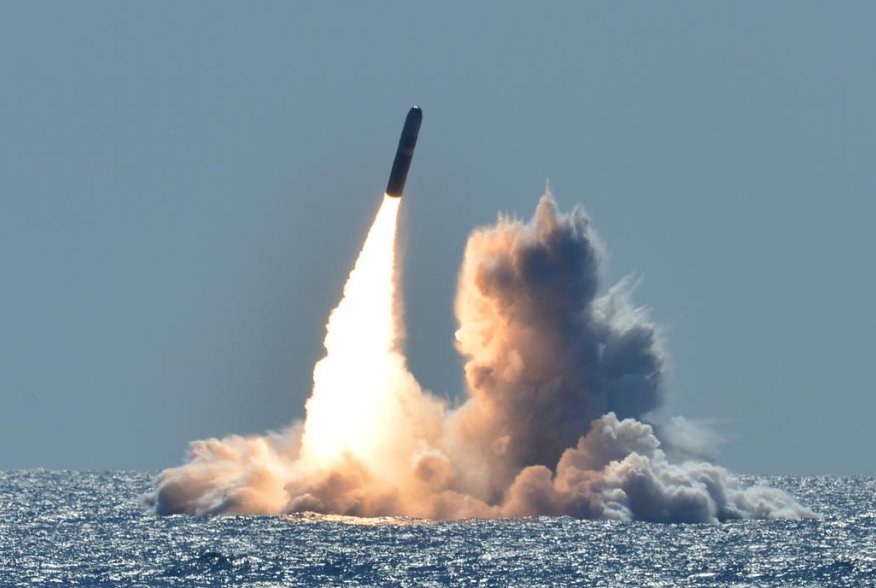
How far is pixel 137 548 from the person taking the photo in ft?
328

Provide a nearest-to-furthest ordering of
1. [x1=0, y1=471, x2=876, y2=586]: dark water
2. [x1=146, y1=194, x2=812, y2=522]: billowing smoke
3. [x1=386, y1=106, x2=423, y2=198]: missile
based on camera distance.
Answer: [x1=0, y1=471, x2=876, y2=586]: dark water, [x1=386, y1=106, x2=423, y2=198]: missile, [x1=146, y1=194, x2=812, y2=522]: billowing smoke

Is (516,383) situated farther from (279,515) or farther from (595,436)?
(279,515)

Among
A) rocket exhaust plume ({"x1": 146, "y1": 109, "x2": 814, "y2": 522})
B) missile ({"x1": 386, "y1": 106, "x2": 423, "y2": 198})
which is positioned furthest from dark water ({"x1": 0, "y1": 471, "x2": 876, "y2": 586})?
missile ({"x1": 386, "y1": 106, "x2": 423, "y2": 198})

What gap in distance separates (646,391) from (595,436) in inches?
299

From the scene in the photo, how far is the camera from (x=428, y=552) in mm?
96000

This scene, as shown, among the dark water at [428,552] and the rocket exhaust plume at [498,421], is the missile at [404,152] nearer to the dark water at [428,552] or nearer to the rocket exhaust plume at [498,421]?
the rocket exhaust plume at [498,421]

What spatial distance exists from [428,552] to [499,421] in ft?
58.1

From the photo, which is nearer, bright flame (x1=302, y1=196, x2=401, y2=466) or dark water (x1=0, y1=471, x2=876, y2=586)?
dark water (x1=0, y1=471, x2=876, y2=586)

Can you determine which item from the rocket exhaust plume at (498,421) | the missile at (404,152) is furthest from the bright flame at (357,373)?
the missile at (404,152)

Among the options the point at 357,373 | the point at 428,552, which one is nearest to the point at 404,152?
the point at 357,373

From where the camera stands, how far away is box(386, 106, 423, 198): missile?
100312 mm

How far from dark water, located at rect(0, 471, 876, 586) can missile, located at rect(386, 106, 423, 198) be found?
16.4m

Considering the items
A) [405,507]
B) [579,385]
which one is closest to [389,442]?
[405,507]

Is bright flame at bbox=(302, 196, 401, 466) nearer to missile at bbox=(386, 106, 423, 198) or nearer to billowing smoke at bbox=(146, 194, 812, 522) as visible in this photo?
billowing smoke at bbox=(146, 194, 812, 522)
